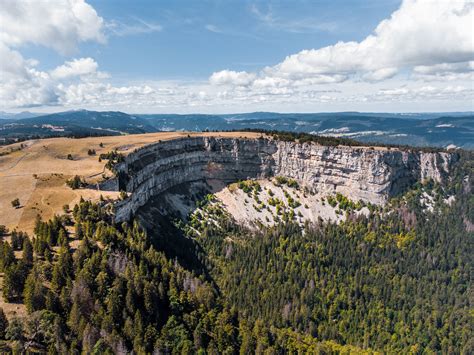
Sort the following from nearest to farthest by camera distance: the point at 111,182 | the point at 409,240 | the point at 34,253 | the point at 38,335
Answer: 1. the point at 38,335
2. the point at 34,253
3. the point at 111,182
4. the point at 409,240

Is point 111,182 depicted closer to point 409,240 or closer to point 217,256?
point 217,256

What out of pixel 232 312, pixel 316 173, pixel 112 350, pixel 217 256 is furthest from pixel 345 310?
pixel 112 350

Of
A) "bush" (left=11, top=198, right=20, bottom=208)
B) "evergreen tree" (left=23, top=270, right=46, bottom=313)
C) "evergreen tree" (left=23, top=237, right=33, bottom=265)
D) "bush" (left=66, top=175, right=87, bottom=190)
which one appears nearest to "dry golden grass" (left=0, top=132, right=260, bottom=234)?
"bush" (left=11, top=198, right=20, bottom=208)

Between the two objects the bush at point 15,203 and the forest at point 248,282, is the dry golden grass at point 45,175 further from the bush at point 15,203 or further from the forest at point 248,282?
the forest at point 248,282

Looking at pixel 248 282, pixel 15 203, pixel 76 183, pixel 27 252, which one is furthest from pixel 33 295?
pixel 248 282

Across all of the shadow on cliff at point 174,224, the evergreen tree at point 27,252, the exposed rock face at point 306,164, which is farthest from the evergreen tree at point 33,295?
the exposed rock face at point 306,164

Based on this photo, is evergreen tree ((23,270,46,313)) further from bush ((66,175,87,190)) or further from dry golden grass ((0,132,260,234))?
bush ((66,175,87,190))
